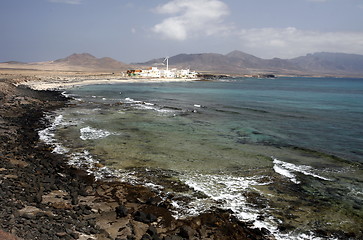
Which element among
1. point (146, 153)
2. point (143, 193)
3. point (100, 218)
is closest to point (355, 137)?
point (146, 153)

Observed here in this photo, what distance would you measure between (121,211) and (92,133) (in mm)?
12338

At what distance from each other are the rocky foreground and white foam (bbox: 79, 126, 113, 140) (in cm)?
581

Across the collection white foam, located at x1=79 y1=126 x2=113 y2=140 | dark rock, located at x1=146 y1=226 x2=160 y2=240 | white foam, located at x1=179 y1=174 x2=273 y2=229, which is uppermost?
white foam, located at x1=79 y1=126 x2=113 y2=140

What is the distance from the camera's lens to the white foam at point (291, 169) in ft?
41.3

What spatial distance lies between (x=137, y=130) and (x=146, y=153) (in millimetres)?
6396

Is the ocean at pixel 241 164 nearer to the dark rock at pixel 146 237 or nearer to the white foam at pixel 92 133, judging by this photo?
the white foam at pixel 92 133

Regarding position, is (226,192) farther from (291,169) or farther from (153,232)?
(291,169)

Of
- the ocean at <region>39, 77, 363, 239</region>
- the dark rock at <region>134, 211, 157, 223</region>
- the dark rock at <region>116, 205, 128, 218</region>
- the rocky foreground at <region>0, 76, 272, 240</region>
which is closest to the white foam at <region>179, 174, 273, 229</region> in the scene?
the ocean at <region>39, 77, 363, 239</region>

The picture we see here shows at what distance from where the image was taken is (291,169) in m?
13.6

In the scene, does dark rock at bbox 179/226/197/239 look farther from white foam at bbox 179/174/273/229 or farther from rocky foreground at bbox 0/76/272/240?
white foam at bbox 179/174/273/229

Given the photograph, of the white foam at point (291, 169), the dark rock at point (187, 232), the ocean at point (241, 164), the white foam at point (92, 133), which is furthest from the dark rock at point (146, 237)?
the white foam at point (92, 133)

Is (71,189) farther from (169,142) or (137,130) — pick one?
(137,130)

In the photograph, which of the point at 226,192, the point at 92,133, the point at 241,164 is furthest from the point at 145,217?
the point at 92,133

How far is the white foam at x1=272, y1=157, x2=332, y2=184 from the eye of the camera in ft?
41.3
